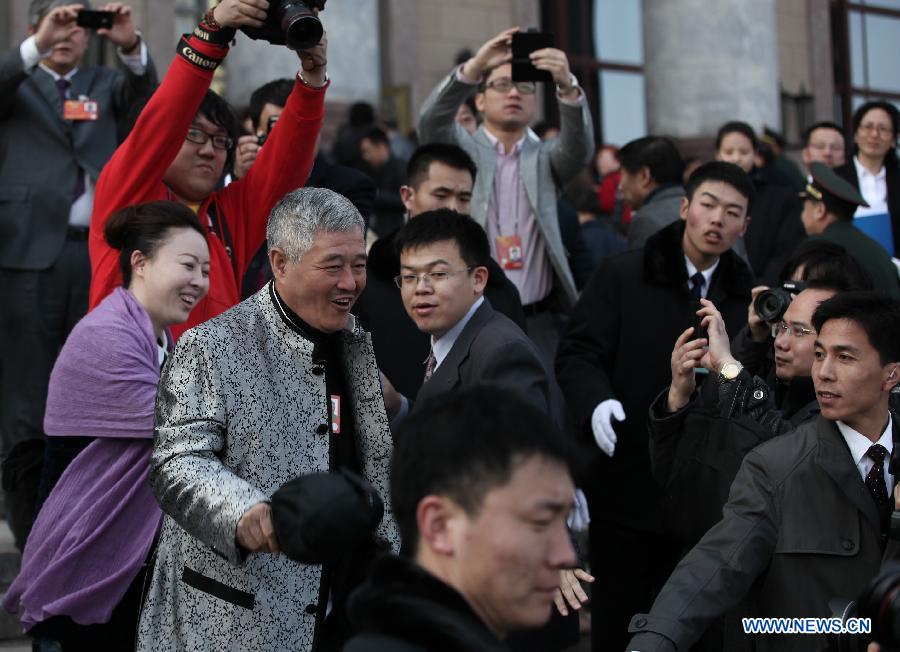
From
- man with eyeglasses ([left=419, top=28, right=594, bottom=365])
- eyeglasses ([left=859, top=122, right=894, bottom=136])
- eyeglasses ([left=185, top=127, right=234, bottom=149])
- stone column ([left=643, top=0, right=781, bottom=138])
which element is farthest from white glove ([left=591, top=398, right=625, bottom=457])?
stone column ([left=643, top=0, right=781, bottom=138])

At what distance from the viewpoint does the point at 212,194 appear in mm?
5035

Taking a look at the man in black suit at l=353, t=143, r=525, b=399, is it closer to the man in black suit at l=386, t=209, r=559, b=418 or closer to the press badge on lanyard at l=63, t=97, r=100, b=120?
the man in black suit at l=386, t=209, r=559, b=418

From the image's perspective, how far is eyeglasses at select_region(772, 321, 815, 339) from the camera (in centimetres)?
502

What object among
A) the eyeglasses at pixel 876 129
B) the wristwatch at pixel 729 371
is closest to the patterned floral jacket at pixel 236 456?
the wristwatch at pixel 729 371

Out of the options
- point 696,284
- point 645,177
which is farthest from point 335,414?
point 645,177

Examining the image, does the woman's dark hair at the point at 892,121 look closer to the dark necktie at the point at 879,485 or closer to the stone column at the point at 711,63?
the dark necktie at the point at 879,485

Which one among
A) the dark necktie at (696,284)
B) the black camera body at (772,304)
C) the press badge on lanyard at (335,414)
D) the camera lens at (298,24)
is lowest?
the press badge on lanyard at (335,414)

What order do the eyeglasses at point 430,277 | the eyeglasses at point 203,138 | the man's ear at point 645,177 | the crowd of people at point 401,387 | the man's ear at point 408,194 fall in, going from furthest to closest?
1. the man's ear at point 645,177
2. the man's ear at point 408,194
3. the eyeglasses at point 203,138
4. the eyeglasses at point 430,277
5. the crowd of people at point 401,387

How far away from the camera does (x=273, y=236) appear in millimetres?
3832

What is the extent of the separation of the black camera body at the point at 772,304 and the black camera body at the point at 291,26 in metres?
1.76

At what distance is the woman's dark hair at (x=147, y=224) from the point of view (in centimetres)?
444

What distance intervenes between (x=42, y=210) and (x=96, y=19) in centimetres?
89

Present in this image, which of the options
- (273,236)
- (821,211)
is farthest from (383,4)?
(273,236)

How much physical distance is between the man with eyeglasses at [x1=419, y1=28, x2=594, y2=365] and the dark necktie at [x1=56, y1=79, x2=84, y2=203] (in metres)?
1.51
